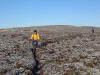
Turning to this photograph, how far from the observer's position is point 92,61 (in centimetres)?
2183

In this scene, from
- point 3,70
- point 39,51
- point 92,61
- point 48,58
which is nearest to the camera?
point 3,70

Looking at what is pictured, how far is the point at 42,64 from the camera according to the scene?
2184 centimetres

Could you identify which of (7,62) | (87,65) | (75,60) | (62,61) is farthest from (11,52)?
(87,65)

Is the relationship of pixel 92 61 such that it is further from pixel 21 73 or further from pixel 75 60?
pixel 21 73

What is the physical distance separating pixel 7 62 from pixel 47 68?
541cm

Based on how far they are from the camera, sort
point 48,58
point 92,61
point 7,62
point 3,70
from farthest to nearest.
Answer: point 48,58 < point 92,61 < point 7,62 < point 3,70

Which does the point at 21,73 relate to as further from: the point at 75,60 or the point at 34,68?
the point at 75,60

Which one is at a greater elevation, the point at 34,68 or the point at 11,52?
the point at 11,52

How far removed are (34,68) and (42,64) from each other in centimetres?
195

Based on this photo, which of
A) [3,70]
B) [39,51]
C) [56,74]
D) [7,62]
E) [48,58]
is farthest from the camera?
[39,51]

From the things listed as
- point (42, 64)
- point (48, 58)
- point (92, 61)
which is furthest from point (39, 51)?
point (92, 61)

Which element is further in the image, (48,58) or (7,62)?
(48,58)

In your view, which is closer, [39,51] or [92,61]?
[92,61]

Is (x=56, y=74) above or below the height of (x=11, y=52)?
below
